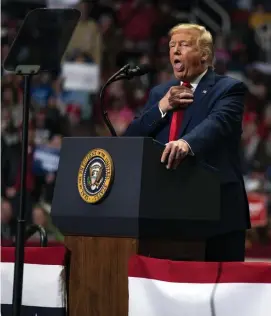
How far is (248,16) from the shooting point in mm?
15703

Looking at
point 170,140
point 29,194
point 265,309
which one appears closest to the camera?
point 265,309

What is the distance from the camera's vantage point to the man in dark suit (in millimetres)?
4953

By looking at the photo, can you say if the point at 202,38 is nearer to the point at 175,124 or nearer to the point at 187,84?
the point at 187,84

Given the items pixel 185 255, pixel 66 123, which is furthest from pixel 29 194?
pixel 185 255

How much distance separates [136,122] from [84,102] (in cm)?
813

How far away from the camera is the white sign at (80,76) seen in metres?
12.9

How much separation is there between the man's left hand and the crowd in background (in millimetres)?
Result: 5778

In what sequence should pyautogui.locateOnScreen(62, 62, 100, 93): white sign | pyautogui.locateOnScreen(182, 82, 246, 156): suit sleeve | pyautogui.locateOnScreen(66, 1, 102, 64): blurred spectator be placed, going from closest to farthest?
1. pyautogui.locateOnScreen(182, 82, 246, 156): suit sleeve
2. pyautogui.locateOnScreen(62, 62, 100, 93): white sign
3. pyautogui.locateOnScreen(66, 1, 102, 64): blurred spectator

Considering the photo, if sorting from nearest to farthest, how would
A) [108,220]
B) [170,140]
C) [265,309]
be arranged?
[265,309] < [108,220] < [170,140]

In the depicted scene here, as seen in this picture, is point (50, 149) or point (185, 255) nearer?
point (185, 255)

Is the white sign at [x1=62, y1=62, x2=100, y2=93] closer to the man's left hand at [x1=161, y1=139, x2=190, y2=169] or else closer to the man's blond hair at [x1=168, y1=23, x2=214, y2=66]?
the man's blond hair at [x1=168, y1=23, x2=214, y2=66]

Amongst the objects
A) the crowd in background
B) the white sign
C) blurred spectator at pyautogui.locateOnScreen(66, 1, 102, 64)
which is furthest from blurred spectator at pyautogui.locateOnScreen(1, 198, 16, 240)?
blurred spectator at pyautogui.locateOnScreen(66, 1, 102, 64)

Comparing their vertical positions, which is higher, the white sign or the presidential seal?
the white sign

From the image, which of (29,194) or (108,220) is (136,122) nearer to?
(108,220)
